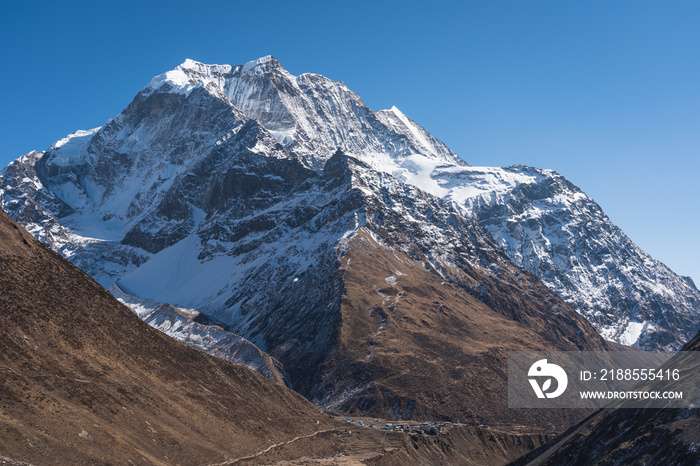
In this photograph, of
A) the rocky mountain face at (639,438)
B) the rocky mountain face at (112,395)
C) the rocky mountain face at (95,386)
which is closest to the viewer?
the rocky mountain face at (639,438)

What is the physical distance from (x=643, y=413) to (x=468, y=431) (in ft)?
296

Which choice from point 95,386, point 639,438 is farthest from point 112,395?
point 639,438

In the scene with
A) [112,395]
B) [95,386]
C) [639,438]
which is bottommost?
[112,395]

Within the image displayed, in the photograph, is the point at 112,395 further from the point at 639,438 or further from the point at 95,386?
the point at 639,438

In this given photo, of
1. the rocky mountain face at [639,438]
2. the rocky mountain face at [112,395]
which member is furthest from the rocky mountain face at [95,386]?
the rocky mountain face at [639,438]

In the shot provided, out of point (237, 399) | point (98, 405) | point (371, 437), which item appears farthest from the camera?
point (371, 437)

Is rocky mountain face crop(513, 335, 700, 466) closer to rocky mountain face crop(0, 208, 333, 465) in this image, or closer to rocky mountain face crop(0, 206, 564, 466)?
rocky mountain face crop(0, 206, 564, 466)

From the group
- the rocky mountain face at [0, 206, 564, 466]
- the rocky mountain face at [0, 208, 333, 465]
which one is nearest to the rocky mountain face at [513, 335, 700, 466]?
the rocky mountain face at [0, 206, 564, 466]

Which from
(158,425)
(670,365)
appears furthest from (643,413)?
(158,425)

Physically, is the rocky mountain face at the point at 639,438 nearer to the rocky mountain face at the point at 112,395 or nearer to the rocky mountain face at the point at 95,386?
the rocky mountain face at the point at 112,395

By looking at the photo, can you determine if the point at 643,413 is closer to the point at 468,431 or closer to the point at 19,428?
the point at 19,428

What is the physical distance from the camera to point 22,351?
93500 mm

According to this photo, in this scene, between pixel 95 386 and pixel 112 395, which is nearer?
pixel 95 386

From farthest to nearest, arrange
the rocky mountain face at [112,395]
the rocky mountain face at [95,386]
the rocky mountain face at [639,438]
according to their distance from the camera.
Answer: the rocky mountain face at [112,395] → the rocky mountain face at [95,386] → the rocky mountain face at [639,438]
